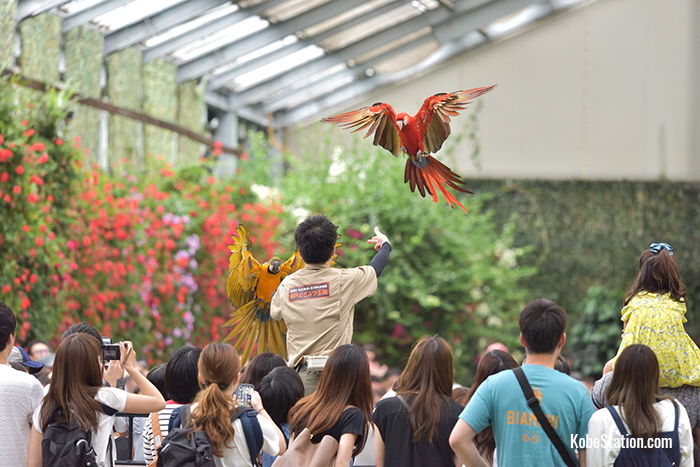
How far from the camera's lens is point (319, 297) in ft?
13.7

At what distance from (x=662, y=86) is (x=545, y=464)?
10802 mm

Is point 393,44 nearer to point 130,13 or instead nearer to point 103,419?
point 130,13

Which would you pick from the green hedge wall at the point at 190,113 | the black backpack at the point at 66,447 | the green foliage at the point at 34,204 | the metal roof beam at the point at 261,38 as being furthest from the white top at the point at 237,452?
the green hedge wall at the point at 190,113

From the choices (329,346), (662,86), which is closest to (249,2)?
(662,86)

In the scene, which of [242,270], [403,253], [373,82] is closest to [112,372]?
[242,270]

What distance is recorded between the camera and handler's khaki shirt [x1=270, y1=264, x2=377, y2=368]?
165 inches

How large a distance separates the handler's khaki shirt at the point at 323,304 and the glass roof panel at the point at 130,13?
22.7 feet

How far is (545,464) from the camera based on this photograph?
3.10 m

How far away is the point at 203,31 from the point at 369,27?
8.50ft

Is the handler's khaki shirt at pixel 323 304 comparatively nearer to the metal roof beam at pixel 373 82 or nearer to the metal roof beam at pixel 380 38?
the metal roof beam at pixel 380 38

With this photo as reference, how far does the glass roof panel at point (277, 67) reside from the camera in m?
13.2

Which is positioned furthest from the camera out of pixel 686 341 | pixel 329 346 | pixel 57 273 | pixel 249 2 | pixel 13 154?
pixel 249 2

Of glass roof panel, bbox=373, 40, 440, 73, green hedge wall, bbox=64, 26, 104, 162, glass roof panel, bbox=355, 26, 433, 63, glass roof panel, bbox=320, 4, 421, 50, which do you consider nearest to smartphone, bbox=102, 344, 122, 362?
green hedge wall, bbox=64, 26, 104, 162

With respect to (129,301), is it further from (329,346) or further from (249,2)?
(329,346)
